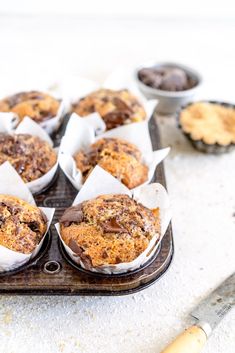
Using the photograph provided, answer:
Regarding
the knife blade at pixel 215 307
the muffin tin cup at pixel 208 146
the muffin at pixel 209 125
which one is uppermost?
the muffin at pixel 209 125

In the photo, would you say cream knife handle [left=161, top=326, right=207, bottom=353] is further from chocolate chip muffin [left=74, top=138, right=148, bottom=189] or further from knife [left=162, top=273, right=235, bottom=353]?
chocolate chip muffin [left=74, top=138, right=148, bottom=189]

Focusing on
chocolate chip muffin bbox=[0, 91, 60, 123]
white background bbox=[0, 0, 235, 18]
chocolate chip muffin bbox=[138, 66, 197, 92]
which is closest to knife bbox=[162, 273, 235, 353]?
chocolate chip muffin bbox=[0, 91, 60, 123]

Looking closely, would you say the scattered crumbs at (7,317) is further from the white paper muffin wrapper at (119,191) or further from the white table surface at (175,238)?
the white paper muffin wrapper at (119,191)

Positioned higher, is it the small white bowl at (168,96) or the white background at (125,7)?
the white background at (125,7)

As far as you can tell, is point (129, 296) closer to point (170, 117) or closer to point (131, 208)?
point (131, 208)

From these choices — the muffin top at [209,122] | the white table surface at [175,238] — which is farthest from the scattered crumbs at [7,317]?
the muffin top at [209,122]

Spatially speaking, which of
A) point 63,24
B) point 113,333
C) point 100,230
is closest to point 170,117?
point 100,230
